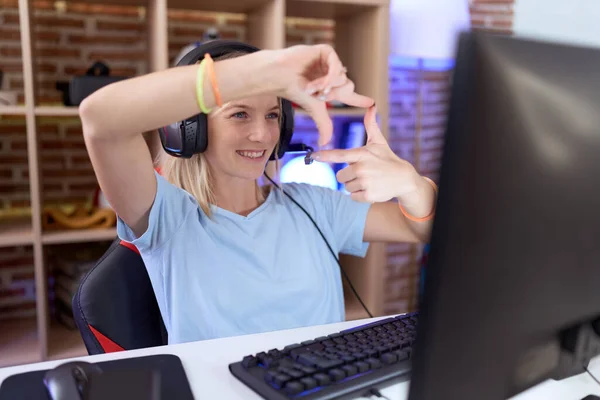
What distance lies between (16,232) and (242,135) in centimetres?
113

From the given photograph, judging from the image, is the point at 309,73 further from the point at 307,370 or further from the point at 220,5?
the point at 220,5

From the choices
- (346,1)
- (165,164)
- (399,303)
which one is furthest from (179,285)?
(399,303)

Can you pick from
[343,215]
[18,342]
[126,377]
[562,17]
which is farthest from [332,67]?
[562,17]

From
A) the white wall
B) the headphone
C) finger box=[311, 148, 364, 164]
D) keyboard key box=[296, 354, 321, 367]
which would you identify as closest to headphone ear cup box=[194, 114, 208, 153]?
the headphone

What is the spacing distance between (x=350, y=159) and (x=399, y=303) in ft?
7.83

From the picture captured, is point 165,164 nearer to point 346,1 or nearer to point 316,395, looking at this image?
point 316,395

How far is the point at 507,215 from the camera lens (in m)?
0.41

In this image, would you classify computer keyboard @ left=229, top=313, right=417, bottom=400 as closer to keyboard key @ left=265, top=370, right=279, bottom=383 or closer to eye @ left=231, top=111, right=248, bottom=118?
keyboard key @ left=265, top=370, right=279, bottom=383

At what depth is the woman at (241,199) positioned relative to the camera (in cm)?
71

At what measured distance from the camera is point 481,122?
379mm

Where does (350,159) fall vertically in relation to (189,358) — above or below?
above

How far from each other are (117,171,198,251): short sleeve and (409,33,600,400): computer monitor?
744mm

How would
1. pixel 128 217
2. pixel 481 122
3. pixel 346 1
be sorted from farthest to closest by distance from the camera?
1. pixel 346 1
2. pixel 128 217
3. pixel 481 122

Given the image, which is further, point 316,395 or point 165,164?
point 165,164
